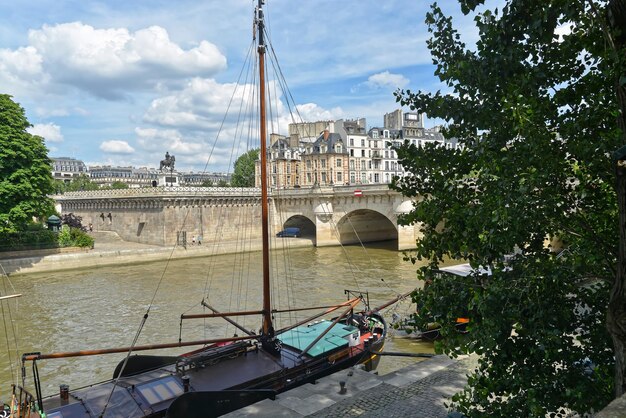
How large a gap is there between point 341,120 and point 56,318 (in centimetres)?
5506

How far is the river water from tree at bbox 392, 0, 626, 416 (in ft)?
30.0

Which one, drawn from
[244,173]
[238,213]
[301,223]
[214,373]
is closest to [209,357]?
[214,373]

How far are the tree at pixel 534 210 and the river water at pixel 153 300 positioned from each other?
9.14 m

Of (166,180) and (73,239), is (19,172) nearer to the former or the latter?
(73,239)

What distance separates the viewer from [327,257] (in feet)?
123

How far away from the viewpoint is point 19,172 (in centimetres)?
3105

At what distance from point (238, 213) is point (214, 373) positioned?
38.0m

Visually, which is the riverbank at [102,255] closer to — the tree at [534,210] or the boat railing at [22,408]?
the boat railing at [22,408]

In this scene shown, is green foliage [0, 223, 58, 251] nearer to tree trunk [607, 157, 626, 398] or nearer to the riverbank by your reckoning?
the riverbank

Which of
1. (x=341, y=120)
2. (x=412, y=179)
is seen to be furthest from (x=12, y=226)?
(x=341, y=120)

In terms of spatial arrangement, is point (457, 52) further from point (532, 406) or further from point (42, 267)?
point (42, 267)

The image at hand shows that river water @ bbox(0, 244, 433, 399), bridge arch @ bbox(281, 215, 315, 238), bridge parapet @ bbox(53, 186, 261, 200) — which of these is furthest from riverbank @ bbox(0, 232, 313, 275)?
bridge arch @ bbox(281, 215, 315, 238)

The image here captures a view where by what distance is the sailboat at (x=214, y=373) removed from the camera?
902 cm

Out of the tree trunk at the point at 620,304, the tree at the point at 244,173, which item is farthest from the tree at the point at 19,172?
the tree at the point at 244,173
